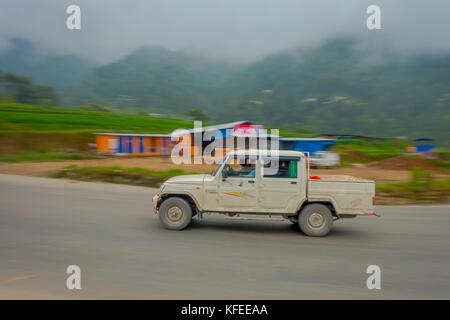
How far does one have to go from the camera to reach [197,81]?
142m

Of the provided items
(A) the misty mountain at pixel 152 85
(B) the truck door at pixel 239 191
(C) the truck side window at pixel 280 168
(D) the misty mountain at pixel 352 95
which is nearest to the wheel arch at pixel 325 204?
(C) the truck side window at pixel 280 168

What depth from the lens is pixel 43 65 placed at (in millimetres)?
149250

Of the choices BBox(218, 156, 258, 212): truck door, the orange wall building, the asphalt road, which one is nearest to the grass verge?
the asphalt road

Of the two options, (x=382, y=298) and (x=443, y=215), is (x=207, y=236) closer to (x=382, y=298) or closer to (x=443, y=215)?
(x=382, y=298)

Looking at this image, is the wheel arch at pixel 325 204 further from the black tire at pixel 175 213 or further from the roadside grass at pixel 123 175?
the roadside grass at pixel 123 175

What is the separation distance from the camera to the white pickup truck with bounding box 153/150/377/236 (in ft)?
21.3

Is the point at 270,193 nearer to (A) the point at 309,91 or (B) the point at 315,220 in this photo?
(B) the point at 315,220

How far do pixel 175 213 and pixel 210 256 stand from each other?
5.59ft

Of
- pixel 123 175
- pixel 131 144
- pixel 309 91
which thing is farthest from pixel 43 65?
pixel 123 175

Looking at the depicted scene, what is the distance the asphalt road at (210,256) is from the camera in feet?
14.0

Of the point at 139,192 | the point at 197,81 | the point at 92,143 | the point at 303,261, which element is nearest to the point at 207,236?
the point at 303,261
